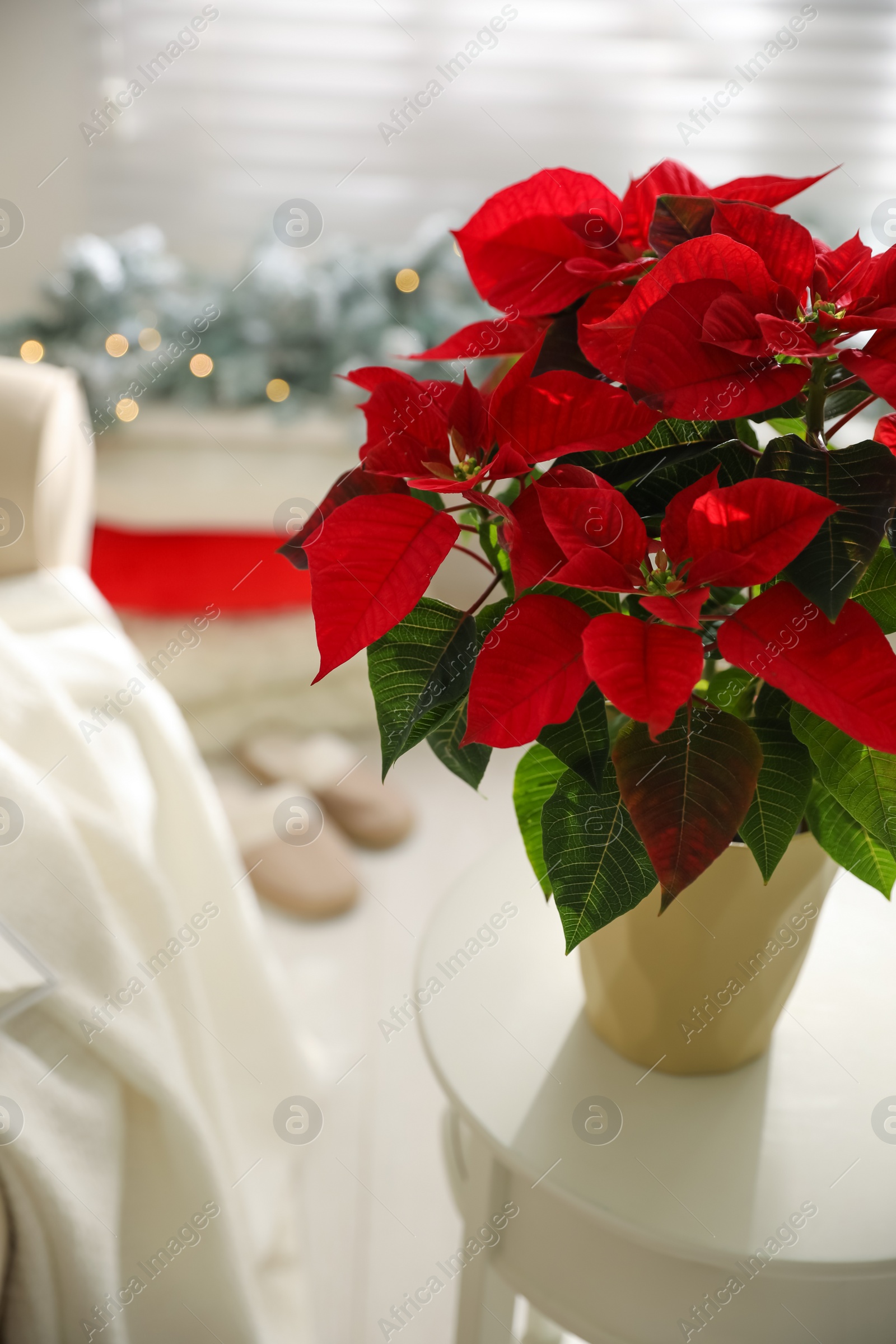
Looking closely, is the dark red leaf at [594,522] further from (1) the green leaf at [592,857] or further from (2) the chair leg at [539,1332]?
(2) the chair leg at [539,1332]

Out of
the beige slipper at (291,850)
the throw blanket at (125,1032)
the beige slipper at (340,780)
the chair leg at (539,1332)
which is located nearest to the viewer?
the throw blanket at (125,1032)

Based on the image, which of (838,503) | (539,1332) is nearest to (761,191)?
(838,503)

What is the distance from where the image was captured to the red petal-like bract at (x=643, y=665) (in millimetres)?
314

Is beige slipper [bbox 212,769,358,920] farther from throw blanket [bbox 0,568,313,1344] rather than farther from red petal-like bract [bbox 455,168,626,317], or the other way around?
red petal-like bract [bbox 455,168,626,317]

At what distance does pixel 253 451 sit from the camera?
175 centimetres

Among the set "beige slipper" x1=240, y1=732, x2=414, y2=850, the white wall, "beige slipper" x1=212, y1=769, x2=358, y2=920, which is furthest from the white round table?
the white wall

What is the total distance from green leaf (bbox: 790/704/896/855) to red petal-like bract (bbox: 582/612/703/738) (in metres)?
0.11

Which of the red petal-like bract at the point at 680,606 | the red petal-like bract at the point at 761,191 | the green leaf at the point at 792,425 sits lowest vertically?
the red petal-like bract at the point at 680,606

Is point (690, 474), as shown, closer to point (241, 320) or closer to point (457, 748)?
point (457, 748)

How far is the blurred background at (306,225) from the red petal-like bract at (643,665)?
100 centimetres

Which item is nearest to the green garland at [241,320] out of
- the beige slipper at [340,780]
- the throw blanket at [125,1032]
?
the beige slipper at [340,780]

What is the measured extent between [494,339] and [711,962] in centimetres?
33

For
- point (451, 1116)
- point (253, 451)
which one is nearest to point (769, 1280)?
point (451, 1116)

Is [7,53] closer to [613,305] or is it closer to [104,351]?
[104,351]
